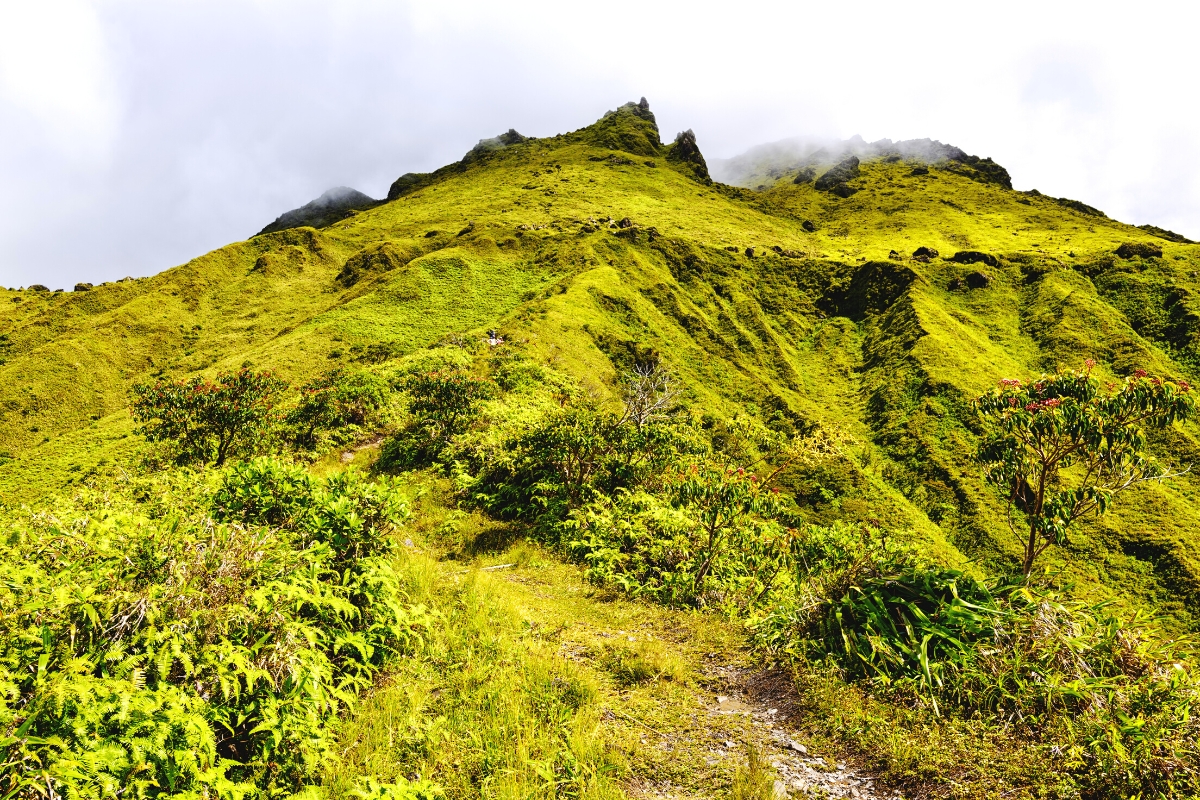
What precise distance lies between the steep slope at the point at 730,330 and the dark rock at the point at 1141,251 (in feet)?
0.84

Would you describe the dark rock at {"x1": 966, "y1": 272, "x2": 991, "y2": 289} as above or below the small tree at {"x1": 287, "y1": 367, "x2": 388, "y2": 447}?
above

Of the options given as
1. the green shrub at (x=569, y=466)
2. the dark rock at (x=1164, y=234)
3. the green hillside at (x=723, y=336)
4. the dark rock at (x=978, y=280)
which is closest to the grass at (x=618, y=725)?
the green hillside at (x=723, y=336)

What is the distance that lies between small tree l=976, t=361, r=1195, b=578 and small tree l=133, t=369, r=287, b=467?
23.4 metres

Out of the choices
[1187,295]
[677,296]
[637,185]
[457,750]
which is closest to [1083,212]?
[1187,295]

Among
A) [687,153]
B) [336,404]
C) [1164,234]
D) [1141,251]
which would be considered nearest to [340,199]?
[687,153]

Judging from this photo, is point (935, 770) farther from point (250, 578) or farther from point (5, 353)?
point (5, 353)

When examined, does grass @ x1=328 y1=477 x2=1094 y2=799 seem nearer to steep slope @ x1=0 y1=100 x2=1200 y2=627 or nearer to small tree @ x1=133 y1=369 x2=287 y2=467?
small tree @ x1=133 y1=369 x2=287 y2=467

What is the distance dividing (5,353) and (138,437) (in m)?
43.9

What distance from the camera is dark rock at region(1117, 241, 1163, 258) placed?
68.2 m

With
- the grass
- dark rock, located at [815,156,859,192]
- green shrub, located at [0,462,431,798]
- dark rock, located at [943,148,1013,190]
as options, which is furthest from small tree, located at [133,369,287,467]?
dark rock, located at [943,148,1013,190]

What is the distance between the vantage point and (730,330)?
61438 mm

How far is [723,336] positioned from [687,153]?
13145cm

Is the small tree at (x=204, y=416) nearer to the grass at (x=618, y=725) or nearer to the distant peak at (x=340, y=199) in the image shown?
the grass at (x=618, y=725)

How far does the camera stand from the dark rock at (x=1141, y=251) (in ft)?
224
